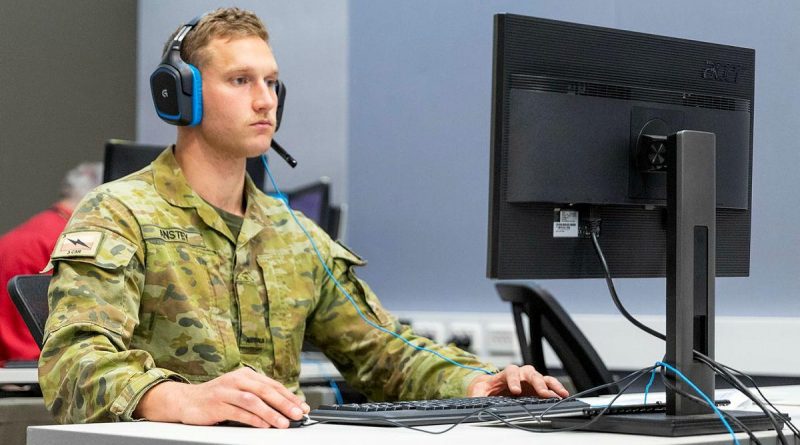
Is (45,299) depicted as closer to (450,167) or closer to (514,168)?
(514,168)

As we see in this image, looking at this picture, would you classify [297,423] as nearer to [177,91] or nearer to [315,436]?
[315,436]

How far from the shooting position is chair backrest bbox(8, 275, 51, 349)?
1.73 m

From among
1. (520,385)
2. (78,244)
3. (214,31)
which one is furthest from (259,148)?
(520,385)

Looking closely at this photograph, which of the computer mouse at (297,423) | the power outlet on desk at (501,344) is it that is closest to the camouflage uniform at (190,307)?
the computer mouse at (297,423)

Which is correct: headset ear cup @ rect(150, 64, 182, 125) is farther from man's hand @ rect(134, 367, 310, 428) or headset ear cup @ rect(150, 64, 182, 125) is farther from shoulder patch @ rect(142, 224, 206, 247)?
man's hand @ rect(134, 367, 310, 428)

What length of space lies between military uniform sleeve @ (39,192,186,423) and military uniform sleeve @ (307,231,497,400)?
394 mm

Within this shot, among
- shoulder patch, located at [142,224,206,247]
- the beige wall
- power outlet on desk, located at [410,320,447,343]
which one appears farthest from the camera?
the beige wall

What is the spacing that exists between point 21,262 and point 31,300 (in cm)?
202

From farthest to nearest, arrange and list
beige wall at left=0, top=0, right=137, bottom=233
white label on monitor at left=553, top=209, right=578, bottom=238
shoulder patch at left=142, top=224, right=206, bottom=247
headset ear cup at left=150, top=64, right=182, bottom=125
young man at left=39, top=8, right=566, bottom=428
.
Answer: beige wall at left=0, top=0, right=137, bottom=233, headset ear cup at left=150, top=64, right=182, bottom=125, shoulder patch at left=142, top=224, right=206, bottom=247, young man at left=39, top=8, right=566, bottom=428, white label on monitor at left=553, top=209, right=578, bottom=238

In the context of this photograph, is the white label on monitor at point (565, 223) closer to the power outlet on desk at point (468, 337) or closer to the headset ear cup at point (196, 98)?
the headset ear cup at point (196, 98)

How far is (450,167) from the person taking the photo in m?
3.48

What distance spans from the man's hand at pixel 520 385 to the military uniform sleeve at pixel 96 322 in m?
0.48

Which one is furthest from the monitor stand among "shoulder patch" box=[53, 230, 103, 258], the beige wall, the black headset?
the beige wall

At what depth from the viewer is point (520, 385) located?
1.60 metres
